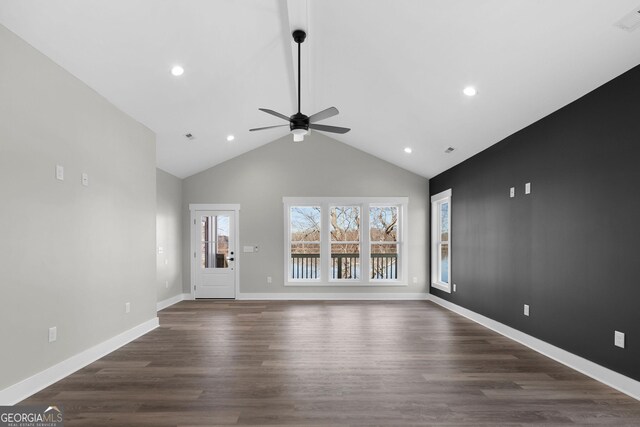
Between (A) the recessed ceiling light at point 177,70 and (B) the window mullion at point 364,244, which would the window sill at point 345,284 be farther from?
(A) the recessed ceiling light at point 177,70

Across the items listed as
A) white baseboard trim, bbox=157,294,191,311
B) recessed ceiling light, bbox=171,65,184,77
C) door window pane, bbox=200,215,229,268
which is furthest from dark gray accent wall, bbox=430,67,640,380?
white baseboard trim, bbox=157,294,191,311

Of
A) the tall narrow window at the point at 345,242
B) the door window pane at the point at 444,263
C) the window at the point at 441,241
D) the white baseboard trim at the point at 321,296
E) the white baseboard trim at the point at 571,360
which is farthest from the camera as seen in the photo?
the tall narrow window at the point at 345,242

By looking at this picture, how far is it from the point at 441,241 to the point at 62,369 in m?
6.04

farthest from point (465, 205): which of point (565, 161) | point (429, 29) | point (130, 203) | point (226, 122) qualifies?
point (130, 203)

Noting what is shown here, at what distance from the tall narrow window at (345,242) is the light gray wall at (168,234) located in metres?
3.13

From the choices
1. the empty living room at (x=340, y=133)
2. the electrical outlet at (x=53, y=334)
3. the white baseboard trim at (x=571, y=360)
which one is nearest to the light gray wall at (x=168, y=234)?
the empty living room at (x=340, y=133)

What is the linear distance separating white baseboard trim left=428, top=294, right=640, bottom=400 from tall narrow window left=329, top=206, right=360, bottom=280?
2785 millimetres

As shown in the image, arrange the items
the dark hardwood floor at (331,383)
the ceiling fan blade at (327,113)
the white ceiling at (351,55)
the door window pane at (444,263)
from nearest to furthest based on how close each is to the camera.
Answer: the dark hardwood floor at (331,383) < the white ceiling at (351,55) < the ceiling fan blade at (327,113) < the door window pane at (444,263)

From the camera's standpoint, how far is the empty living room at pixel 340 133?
8.56 feet

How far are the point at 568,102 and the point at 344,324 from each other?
12.4ft

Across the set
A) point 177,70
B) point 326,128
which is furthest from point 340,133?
point 177,70

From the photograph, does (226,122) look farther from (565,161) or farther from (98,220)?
(565,161)

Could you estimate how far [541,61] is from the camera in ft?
9.87

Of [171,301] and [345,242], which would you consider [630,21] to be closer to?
[345,242]
